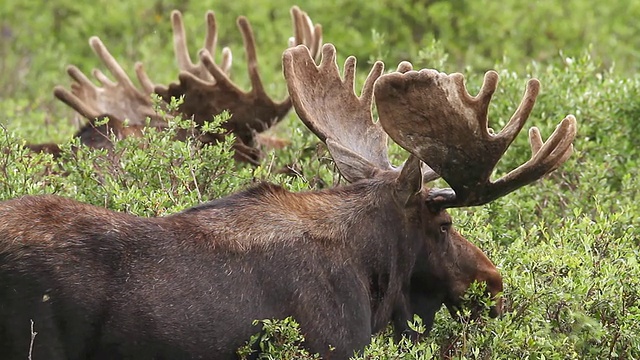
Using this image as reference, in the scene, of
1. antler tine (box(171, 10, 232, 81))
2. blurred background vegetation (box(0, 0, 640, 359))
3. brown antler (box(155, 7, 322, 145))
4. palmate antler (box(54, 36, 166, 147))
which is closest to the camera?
blurred background vegetation (box(0, 0, 640, 359))

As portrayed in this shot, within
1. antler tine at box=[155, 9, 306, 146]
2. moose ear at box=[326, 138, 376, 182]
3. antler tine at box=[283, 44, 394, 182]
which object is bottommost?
antler tine at box=[155, 9, 306, 146]

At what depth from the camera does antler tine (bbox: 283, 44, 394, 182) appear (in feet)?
19.0

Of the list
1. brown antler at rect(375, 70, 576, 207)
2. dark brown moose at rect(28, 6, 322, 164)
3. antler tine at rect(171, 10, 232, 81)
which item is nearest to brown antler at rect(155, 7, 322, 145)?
dark brown moose at rect(28, 6, 322, 164)

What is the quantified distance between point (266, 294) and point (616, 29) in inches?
459

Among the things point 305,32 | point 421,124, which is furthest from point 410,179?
point 305,32

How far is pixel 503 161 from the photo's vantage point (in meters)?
8.34

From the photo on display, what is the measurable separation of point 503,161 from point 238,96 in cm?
209

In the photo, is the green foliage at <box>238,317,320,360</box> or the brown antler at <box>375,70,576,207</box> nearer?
the green foliage at <box>238,317,320,360</box>

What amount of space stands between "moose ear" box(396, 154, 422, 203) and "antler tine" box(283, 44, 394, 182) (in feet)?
1.03

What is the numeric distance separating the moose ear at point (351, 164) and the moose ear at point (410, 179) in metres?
0.27

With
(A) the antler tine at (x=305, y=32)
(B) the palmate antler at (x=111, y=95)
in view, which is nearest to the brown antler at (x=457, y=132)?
(A) the antler tine at (x=305, y=32)

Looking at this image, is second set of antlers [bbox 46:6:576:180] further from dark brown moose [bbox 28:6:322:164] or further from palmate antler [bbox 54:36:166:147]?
palmate antler [bbox 54:36:166:147]

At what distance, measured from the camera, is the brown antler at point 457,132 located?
16.8ft

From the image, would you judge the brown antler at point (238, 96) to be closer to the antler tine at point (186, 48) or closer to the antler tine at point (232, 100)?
the antler tine at point (232, 100)
